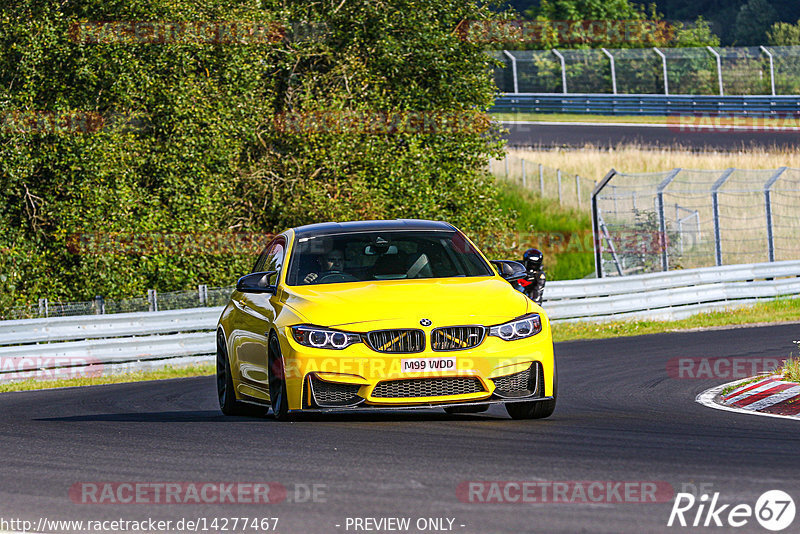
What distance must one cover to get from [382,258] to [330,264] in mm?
412

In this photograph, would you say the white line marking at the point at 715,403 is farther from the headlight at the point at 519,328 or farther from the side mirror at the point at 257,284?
the side mirror at the point at 257,284

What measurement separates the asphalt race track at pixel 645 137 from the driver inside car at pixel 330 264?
33152mm

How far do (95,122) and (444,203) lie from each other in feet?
28.3

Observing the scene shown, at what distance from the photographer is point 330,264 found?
10.8 meters

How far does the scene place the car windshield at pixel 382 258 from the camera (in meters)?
10.7

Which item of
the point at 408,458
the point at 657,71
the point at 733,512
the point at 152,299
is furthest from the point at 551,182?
the point at 733,512

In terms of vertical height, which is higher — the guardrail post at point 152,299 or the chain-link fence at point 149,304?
the guardrail post at point 152,299

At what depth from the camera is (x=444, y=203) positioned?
103ft

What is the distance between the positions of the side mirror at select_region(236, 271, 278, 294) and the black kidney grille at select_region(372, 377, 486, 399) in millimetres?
1577

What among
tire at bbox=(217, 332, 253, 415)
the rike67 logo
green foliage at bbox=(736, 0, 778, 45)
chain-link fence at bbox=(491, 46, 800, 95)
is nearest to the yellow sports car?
tire at bbox=(217, 332, 253, 415)

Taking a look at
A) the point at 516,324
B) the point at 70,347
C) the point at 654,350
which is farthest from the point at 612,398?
the point at 70,347

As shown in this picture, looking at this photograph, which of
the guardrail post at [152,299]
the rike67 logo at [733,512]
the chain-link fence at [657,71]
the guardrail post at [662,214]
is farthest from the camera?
the chain-link fence at [657,71]

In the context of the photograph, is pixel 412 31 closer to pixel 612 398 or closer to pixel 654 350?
pixel 654 350

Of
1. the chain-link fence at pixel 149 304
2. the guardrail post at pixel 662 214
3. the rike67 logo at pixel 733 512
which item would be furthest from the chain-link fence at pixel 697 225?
the rike67 logo at pixel 733 512
